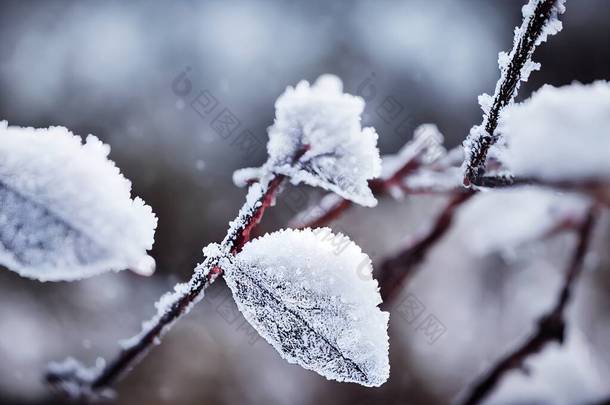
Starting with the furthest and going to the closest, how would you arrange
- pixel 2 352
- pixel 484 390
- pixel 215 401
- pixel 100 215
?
pixel 215 401 → pixel 2 352 → pixel 484 390 → pixel 100 215

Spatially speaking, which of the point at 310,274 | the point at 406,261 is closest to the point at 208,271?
the point at 310,274

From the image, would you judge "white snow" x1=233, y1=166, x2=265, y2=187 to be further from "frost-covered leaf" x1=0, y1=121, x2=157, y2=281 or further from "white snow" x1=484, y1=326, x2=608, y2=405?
"white snow" x1=484, y1=326, x2=608, y2=405

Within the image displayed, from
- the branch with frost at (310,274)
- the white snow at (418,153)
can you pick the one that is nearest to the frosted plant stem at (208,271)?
the branch with frost at (310,274)

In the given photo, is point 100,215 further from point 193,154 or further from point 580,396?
point 193,154

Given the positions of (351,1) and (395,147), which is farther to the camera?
(351,1)

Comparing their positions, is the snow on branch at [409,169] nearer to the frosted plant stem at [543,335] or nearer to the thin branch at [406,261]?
the thin branch at [406,261]

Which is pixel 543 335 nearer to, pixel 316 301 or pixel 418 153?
pixel 418 153

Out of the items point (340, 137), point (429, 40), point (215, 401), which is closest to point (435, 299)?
point (215, 401)
